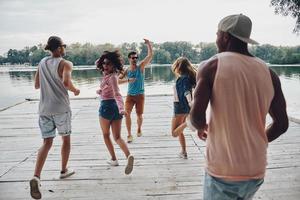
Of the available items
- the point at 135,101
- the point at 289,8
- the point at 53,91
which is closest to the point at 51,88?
the point at 53,91

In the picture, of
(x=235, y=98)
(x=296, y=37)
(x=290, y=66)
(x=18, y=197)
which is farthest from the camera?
(x=290, y=66)

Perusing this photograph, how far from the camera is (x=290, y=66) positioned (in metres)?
83.9

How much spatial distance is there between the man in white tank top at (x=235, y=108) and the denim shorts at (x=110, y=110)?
2398 millimetres

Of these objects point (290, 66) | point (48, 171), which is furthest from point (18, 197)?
point (290, 66)

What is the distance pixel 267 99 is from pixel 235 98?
204mm

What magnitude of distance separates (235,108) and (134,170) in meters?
2.75

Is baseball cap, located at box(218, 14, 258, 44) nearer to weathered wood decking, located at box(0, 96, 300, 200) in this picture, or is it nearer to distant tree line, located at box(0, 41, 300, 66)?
weathered wood decking, located at box(0, 96, 300, 200)

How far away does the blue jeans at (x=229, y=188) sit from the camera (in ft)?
5.38

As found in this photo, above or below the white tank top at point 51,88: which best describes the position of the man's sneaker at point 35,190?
below

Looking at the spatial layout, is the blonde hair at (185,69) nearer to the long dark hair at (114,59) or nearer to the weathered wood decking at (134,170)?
the long dark hair at (114,59)

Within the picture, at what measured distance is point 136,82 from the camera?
5.77 meters

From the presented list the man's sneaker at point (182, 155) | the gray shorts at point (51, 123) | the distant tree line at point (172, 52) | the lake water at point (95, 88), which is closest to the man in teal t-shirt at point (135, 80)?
the man's sneaker at point (182, 155)

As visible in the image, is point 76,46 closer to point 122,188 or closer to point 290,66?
point 290,66

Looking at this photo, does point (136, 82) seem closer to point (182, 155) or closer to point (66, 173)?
point (182, 155)
